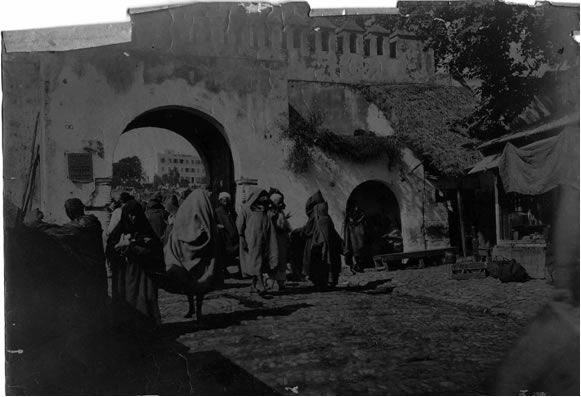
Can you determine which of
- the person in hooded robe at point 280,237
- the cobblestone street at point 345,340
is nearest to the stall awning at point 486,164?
the cobblestone street at point 345,340

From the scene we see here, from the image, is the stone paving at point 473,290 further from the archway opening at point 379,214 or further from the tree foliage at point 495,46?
the tree foliage at point 495,46

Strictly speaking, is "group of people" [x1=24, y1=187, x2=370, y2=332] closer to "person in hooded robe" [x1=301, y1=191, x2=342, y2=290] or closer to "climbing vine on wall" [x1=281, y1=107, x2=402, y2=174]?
"person in hooded robe" [x1=301, y1=191, x2=342, y2=290]

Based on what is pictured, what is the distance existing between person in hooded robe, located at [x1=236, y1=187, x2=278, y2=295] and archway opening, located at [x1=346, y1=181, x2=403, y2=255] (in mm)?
705

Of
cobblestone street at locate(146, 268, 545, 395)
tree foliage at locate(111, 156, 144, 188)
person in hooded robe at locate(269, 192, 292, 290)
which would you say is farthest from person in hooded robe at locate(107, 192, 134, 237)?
person in hooded robe at locate(269, 192, 292, 290)

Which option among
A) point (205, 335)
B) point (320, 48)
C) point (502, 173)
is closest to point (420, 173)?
point (502, 173)

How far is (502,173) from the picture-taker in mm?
5297

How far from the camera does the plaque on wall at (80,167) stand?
4814 mm

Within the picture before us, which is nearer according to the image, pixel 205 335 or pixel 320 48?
pixel 205 335

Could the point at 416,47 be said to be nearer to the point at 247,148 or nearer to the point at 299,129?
the point at 299,129

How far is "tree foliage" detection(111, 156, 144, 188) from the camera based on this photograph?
4.91 metres

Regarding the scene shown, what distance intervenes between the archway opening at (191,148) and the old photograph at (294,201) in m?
0.02

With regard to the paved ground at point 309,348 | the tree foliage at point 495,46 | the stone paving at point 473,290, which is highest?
the tree foliage at point 495,46

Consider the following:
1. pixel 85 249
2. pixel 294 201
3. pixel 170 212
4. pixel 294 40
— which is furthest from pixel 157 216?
pixel 294 40

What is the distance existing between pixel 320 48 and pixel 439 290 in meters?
2.25
